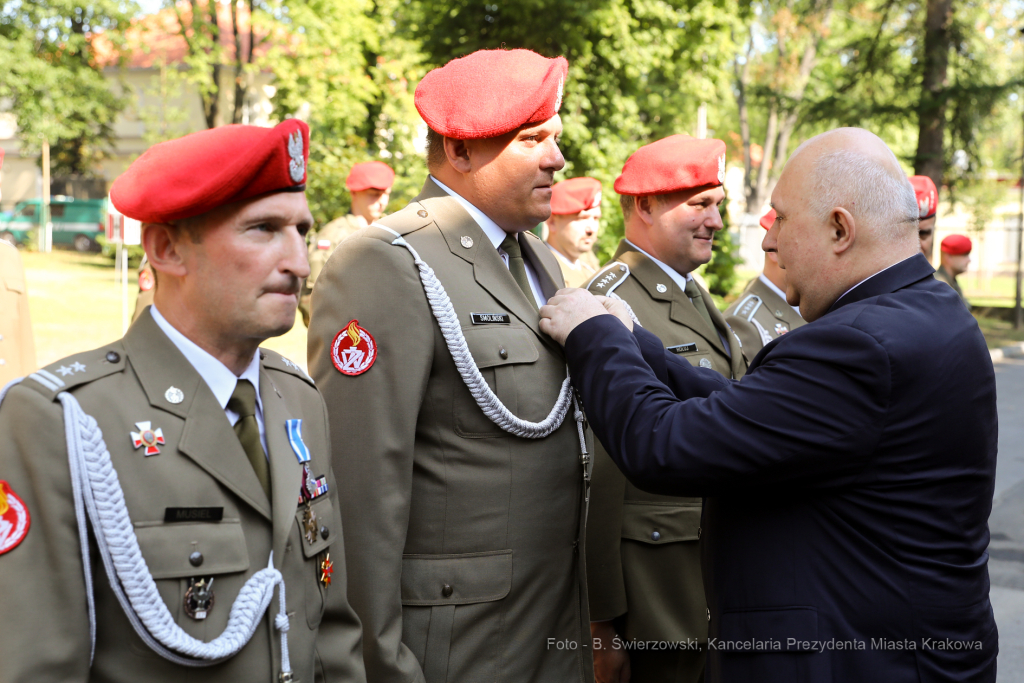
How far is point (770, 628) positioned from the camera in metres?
2.08

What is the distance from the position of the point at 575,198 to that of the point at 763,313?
3.01 metres

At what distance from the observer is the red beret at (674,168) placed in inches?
138

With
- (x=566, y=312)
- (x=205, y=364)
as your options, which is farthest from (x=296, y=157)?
(x=566, y=312)

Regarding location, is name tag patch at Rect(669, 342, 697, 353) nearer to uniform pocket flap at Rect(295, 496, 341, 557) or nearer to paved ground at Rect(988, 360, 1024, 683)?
uniform pocket flap at Rect(295, 496, 341, 557)

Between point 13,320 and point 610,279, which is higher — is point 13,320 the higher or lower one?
the lower one

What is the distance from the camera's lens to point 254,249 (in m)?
1.69

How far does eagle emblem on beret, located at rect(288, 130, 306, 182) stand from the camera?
1.72 metres

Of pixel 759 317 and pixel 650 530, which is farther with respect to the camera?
pixel 759 317

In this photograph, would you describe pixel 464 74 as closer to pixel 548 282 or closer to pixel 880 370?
pixel 548 282

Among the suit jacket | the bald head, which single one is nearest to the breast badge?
the suit jacket

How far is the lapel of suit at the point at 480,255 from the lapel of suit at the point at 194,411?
0.86 metres

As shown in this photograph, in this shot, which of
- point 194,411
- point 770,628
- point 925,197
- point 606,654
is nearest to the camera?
point 194,411

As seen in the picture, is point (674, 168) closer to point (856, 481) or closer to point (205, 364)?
point (856, 481)

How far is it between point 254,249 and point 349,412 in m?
0.57
